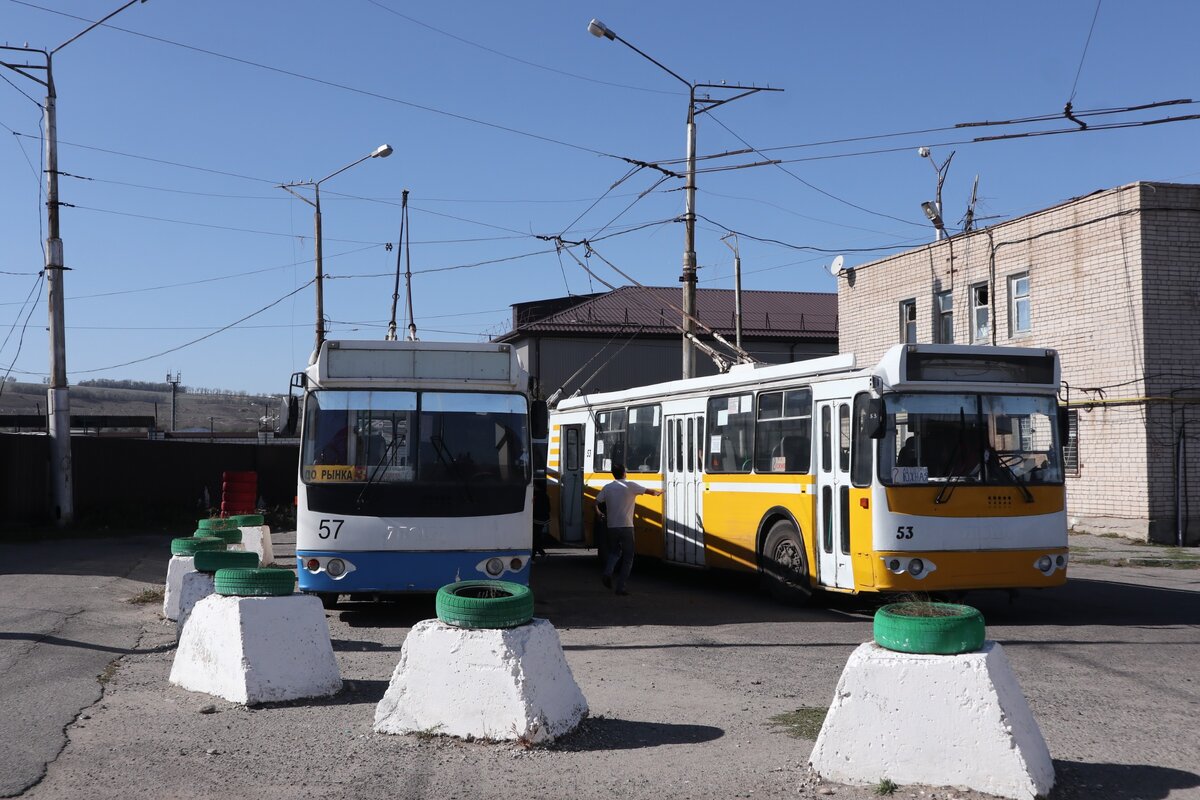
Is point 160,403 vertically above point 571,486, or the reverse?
point 160,403

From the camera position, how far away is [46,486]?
24.1 metres

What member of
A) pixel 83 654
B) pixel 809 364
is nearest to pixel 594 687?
pixel 83 654

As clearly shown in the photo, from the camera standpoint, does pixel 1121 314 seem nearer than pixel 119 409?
Yes

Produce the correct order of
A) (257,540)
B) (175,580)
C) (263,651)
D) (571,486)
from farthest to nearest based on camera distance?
1. (571,486)
2. (257,540)
3. (175,580)
4. (263,651)

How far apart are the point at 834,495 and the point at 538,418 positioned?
3075 mm

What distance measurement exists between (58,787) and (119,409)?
88213mm

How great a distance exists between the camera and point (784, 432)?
499 inches

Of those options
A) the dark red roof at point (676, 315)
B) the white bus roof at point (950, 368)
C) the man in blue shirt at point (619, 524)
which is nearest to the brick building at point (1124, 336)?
the white bus roof at point (950, 368)

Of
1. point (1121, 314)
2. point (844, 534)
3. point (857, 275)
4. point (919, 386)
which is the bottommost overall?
point (844, 534)

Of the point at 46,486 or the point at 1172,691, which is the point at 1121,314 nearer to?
the point at 1172,691

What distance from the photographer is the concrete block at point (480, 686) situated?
20.9 ft

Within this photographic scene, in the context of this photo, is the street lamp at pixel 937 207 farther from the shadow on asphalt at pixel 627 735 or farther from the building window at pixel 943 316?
the shadow on asphalt at pixel 627 735

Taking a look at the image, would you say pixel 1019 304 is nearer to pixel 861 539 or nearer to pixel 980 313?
pixel 980 313

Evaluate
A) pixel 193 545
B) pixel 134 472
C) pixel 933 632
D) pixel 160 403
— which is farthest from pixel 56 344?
pixel 160 403
